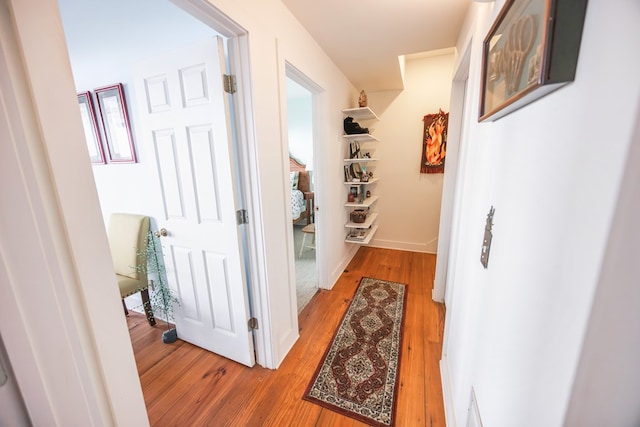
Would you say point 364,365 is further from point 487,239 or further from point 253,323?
point 487,239

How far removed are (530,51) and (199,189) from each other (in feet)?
5.12

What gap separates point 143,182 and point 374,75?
8.52 ft

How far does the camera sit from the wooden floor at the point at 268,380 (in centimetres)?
133

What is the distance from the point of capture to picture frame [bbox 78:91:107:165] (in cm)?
196

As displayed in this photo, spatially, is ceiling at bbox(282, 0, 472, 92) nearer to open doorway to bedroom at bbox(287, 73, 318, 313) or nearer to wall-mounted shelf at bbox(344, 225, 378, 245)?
open doorway to bedroom at bbox(287, 73, 318, 313)

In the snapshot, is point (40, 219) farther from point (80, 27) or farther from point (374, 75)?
point (374, 75)

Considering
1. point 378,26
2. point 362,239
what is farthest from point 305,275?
point 378,26

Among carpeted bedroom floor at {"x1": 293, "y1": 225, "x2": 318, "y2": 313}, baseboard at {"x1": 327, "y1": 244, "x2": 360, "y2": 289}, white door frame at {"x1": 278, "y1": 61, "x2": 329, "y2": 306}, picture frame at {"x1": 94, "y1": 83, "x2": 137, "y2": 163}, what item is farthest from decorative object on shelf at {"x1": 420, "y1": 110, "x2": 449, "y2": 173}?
picture frame at {"x1": 94, "y1": 83, "x2": 137, "y2": 163}

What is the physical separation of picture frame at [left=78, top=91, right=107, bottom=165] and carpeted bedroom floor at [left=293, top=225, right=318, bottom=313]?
86.6 inches

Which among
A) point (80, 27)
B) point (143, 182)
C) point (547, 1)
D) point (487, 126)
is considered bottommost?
point (143, 182)

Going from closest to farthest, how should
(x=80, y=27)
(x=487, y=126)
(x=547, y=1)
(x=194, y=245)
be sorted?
1. (x=547, y=1)
2. (x=487, y=126)
3. (x=80, y=27)
4. (x=194, y=245)

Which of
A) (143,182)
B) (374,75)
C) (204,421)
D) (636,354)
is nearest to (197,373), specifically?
(204,421)

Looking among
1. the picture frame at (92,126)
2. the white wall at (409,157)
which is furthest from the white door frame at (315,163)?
the picture frame at (92,126)

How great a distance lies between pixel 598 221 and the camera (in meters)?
0.35
